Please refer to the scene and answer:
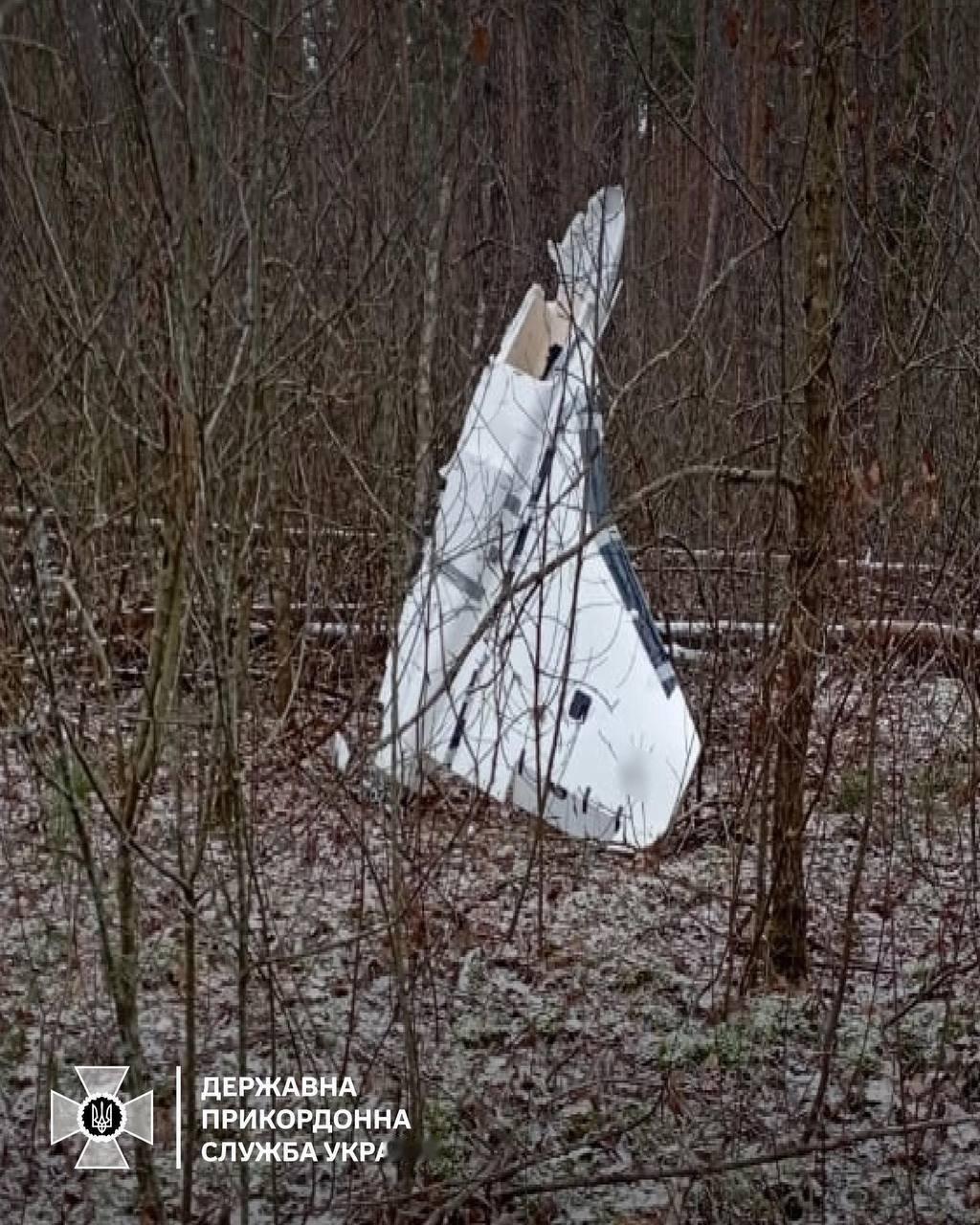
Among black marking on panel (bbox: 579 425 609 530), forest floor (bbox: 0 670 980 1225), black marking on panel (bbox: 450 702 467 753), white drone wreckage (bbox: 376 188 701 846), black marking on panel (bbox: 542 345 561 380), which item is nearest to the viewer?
forest floor (bbox: 0 670 980 1225)

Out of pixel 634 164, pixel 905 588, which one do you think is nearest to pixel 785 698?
pixel 905 588

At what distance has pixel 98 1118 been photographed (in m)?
3.13

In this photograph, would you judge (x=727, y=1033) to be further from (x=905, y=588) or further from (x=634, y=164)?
(x=634, y=164)

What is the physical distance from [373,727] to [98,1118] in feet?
9.72

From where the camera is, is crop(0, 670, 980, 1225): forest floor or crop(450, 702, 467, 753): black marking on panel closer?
crop(0, 670, 980, 1225): forest floor

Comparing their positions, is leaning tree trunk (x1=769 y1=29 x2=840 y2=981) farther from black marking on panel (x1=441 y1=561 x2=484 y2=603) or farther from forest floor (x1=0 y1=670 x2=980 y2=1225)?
black marking on panel (x1=441 y1=561 x2=484 y2=603)

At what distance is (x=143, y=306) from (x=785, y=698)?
77.0 inches

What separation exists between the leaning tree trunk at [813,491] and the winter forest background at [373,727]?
0.03 ft

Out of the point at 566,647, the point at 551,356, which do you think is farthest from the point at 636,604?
the point at 551,356

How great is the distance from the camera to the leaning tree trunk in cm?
376

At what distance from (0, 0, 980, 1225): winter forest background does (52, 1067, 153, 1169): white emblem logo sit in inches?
2.2

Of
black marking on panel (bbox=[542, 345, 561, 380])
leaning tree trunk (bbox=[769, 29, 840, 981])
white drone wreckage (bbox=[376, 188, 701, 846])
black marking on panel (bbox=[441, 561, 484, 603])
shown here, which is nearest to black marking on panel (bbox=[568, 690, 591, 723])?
white drone wreckage (bbox=[376, 188, 701, 846])

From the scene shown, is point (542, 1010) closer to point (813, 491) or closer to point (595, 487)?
point (813, 491)

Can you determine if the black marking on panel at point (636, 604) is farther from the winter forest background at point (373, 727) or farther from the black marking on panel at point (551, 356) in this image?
the black marking on panel at point (551, 356)
